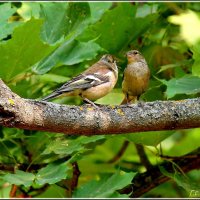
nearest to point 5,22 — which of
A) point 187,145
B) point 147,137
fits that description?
point 147,137

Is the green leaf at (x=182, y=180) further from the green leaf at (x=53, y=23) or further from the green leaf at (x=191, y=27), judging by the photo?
the green leaf at (x=53, y=23)

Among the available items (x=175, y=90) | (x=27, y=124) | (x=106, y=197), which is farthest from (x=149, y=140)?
(x=27, y=124)

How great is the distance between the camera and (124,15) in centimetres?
323

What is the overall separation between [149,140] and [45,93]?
0.64 metres

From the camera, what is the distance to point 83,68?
330cm

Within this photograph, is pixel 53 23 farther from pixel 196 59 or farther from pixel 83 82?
pixel 196 59

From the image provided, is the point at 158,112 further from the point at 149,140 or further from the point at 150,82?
the point at 150,82

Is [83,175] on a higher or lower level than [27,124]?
lower

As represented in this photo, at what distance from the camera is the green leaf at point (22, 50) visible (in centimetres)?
260

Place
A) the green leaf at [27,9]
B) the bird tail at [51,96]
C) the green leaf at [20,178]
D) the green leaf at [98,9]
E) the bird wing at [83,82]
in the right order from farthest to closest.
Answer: the green leaf at [27,9]
the green leaf at [98,9]
the bird wing at [83,82]
the bird tail at [51,96]
the green leaf at [20,178]

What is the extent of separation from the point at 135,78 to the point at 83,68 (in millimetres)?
296

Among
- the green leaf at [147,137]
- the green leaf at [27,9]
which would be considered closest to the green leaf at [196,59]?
the green leaf at [147,137]

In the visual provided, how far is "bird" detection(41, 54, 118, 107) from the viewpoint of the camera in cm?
293

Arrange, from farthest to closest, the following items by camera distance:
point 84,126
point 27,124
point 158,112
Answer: point 158,112, point 84,126, point 27,124
